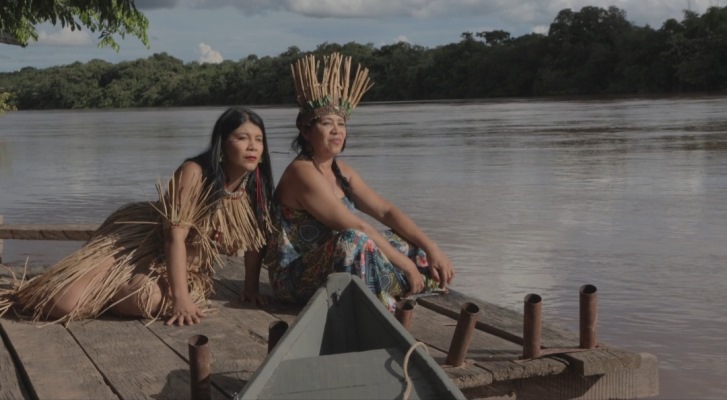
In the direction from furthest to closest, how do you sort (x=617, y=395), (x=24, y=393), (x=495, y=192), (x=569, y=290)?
(x=495, y=192) → (x=569, y=290) → (x=617, y=395) → (x=24, y=393)

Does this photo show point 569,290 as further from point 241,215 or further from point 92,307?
point 92,307

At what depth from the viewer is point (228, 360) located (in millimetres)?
3713

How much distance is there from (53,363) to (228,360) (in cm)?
64

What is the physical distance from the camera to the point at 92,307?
171 inches

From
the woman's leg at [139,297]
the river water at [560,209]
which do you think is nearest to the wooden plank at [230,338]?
the woman's leg at [139,297]

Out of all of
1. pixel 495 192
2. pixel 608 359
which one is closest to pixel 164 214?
pixel 608 359

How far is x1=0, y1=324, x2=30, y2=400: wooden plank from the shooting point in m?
3.40

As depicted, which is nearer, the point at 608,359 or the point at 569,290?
the point at 608,359

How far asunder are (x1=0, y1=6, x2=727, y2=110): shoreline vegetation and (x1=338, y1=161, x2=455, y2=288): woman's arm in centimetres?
5281

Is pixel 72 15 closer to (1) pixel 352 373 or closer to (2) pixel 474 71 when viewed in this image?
(1) pixel 352 373

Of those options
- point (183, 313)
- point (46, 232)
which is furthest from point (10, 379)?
point (46, 232)

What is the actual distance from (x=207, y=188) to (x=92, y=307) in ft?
2.35

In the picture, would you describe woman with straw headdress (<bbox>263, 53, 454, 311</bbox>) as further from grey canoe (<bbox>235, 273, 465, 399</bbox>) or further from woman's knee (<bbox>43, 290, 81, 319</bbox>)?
grey canoe (<bbox>235, 273, 465, 399</bbox>)

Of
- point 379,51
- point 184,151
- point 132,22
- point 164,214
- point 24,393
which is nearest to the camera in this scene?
point 24,393
